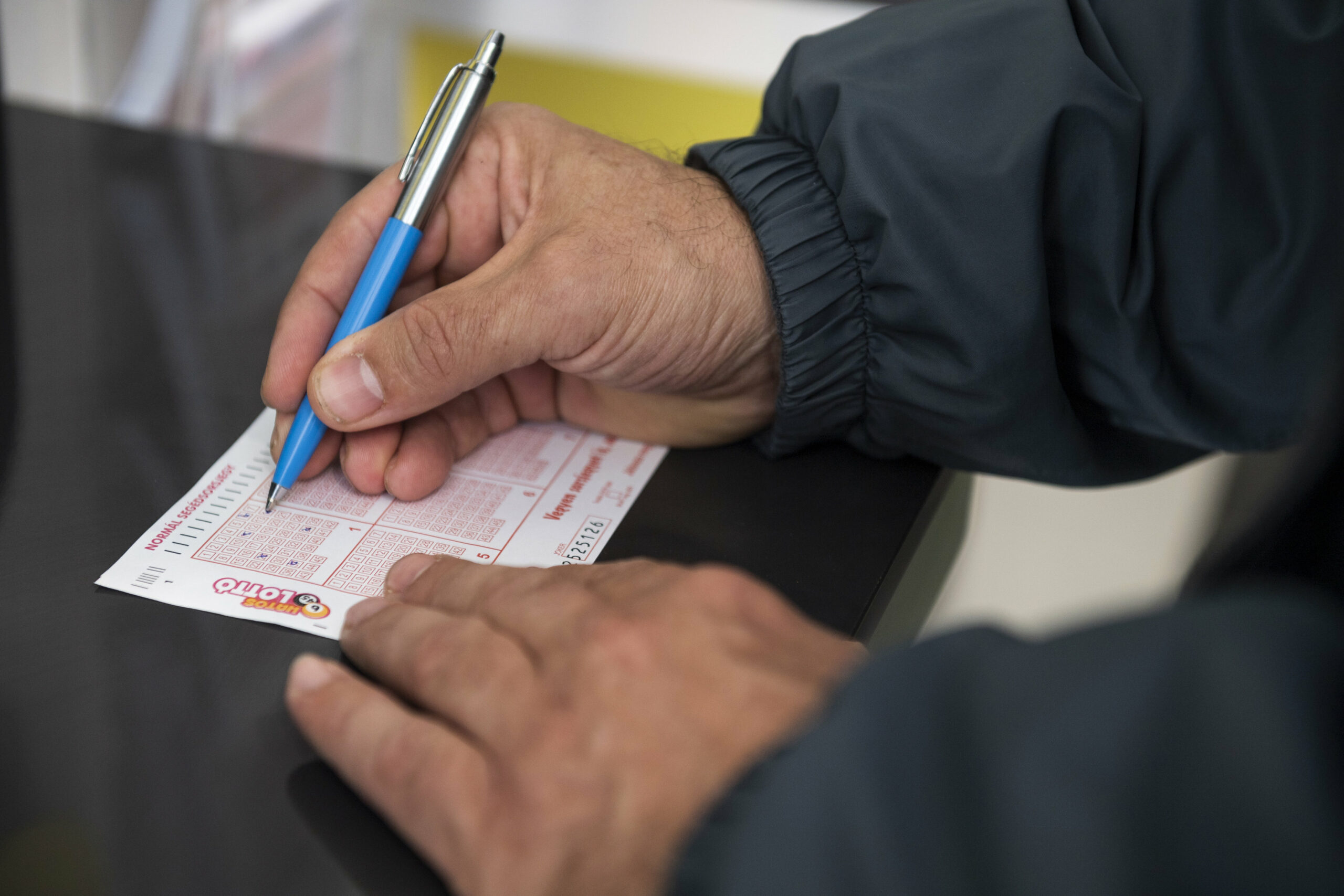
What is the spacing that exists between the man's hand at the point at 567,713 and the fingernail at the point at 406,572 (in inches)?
1.4

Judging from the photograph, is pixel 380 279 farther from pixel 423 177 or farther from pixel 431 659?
pixel 431 659

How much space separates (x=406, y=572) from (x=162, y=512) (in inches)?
6.3

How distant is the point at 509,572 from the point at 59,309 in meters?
0.48

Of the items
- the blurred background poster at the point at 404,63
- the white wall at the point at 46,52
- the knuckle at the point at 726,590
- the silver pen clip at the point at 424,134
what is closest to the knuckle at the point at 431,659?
the knuckle at the point at 726,590

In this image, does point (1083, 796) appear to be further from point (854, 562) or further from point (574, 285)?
point (574, 285)

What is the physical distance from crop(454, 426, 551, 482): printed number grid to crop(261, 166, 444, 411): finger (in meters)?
0.11

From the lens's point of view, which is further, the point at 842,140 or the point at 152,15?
the point at 152,15

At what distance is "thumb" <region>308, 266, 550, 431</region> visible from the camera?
1.88 feet

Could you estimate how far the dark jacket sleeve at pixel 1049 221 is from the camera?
592mm

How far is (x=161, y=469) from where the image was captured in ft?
1.93

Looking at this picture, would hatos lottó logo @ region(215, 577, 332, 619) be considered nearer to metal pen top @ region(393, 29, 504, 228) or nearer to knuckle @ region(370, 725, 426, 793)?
knuckle @ region(370, 725, 426, 793)

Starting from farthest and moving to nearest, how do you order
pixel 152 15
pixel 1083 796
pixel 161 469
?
pixel 152 15 → pixel 161 469 → pixel 1083 796

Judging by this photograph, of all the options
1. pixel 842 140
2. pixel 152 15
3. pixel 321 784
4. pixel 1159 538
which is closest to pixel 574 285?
pixel 842 140

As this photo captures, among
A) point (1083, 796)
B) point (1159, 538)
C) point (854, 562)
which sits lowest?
point (1159, 538)
